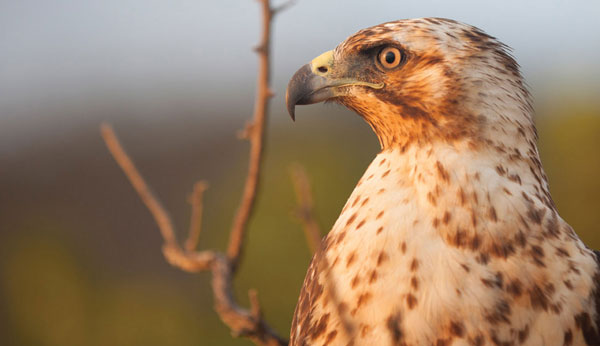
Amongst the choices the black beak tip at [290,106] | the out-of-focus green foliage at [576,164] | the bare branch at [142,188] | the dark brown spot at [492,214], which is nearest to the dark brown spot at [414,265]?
the dark brown spot at [492,214]

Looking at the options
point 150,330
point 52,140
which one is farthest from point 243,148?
point 52,140

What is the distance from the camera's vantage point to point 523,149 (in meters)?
2.32

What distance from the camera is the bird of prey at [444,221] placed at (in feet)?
6.84

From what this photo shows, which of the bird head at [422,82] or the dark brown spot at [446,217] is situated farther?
the bird head at [422,82]

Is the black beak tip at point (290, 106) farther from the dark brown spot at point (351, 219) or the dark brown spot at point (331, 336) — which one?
the dark brown spot at point (331, 336)

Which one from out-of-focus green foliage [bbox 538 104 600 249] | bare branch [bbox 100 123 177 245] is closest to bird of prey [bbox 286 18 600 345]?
bare branch [bbox 100 123 177 245]

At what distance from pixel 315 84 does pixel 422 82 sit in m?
0.40

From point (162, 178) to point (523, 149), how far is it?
41.5 meters

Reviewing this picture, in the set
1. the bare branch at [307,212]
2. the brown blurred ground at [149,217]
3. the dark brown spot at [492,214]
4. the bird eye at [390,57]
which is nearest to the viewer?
the dark brown spot at [492,214]

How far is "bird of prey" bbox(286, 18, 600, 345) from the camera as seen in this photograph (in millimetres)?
2084

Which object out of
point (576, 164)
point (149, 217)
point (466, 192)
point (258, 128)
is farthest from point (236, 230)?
point (149, 217)

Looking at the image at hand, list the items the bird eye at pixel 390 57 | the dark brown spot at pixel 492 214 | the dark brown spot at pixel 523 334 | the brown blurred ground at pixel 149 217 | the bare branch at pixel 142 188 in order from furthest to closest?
the brown blurred ground at pixel 149 217, the bare branch at pixel 142 188, the bird eye at pixel 390 57, the dark brown spot at pixel 492 214, the dark brown spot at pixel 523 334

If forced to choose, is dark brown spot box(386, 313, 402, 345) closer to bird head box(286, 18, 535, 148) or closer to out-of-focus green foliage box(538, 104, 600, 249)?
bird head box(286, 18, 535, 148)

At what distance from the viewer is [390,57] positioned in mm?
2518
